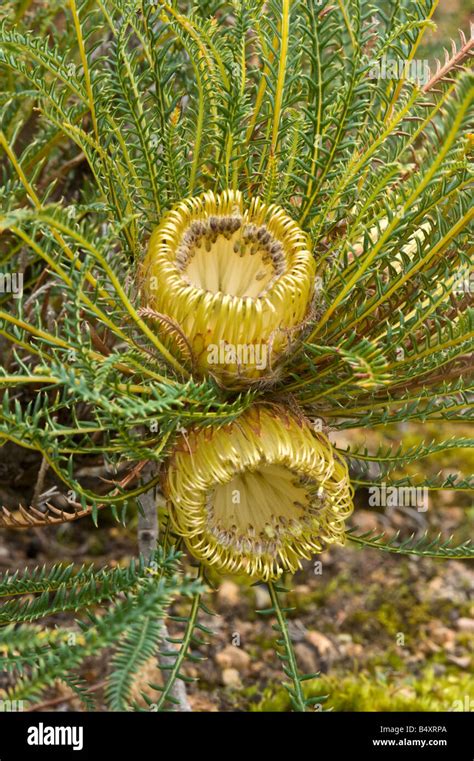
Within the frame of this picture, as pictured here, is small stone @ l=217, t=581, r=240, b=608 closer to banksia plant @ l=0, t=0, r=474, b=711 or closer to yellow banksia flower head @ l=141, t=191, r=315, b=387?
banksia plant @ l=0, t=0, r=474, b=711

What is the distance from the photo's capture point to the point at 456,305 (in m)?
0.83

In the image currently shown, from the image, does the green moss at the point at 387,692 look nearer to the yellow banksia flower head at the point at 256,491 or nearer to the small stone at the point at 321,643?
the small stone at the point at 321,643

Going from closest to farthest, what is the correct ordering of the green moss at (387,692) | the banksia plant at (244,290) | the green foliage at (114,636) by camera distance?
1. the green foliage at (114,636)
2. the banksia plant at (244,290)
3. the green moss at (387,692)

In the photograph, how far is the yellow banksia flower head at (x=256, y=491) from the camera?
0.73 m

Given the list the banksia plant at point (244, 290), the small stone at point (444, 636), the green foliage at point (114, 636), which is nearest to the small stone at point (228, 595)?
the small stone at point (444, 636)

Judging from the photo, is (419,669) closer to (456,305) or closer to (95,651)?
(456,305)

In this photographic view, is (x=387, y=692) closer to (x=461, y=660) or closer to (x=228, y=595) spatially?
(x=461, y=660)

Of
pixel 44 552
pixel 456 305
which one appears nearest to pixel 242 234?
pixel 456 305

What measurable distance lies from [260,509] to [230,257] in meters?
0.27

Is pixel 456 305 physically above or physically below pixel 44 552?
above

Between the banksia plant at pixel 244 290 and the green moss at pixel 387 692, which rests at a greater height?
the banksia plant at pixel 244 290

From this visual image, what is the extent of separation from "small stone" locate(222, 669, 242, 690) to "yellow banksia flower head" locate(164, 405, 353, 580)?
16.6 inches

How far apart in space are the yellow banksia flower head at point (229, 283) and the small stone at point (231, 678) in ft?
1.98
